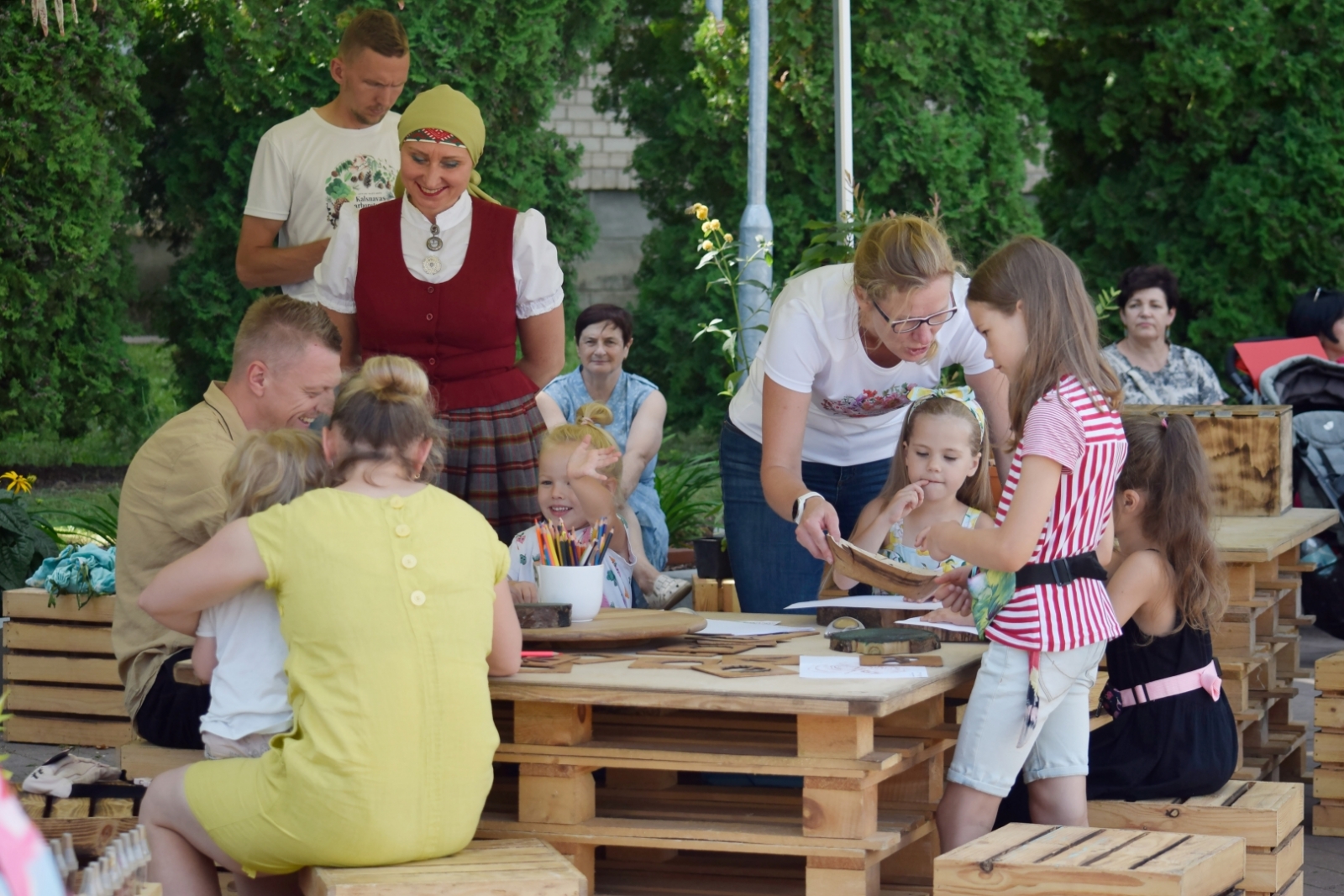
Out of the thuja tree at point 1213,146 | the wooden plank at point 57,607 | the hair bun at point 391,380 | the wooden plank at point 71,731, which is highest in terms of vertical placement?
the thuja tree at point 1213,146

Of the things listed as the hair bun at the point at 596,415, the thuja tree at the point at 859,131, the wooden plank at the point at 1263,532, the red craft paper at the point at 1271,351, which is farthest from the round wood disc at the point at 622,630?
the thuja tree at the point at 859,131

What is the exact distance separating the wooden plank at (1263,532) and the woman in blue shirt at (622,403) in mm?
2111

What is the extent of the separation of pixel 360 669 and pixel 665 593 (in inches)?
103

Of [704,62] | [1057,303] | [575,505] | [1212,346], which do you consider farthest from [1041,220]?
[1057,303]

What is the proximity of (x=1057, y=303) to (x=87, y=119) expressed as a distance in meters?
6.59

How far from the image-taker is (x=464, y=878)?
239cm

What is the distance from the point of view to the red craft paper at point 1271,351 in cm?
683

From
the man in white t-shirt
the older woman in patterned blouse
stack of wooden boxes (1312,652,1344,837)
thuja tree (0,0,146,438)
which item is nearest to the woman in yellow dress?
the man in white t-shirt

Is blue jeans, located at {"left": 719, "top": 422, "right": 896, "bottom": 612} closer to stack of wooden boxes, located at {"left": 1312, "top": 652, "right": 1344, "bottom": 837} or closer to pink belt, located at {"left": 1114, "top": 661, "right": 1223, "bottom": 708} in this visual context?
pink belt, located at {"left": 1114, "top": 661, "right": 1223, "bottom": 708}

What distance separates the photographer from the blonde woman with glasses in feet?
11.0

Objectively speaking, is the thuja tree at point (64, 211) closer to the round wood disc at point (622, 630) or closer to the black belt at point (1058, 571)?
the round wood disc at point (622, 630)

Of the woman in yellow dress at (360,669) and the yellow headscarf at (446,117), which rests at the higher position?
the yellow headscarf at (446,117)

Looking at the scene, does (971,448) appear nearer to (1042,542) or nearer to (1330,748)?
(1042,542)

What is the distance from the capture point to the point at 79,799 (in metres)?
3.08
